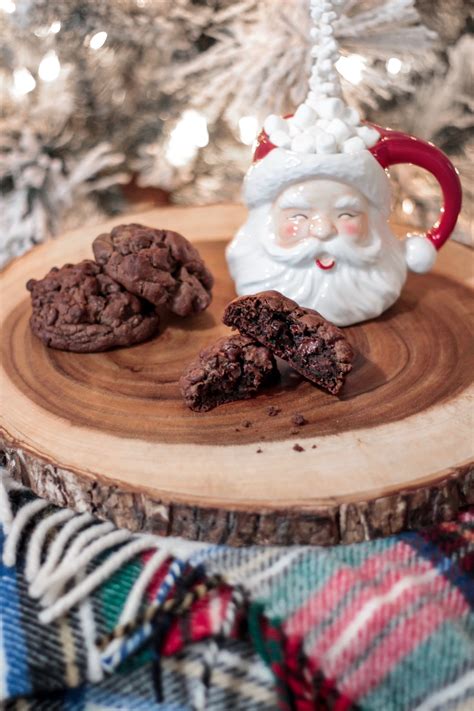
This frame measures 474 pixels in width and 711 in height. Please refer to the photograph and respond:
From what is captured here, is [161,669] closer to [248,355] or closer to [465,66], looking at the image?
[248,355]

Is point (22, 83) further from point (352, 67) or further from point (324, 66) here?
point (324, 66)

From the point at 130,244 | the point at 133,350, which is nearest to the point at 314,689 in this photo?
the point at 133,350

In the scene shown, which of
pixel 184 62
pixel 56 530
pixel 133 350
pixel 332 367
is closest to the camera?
pixel 56 530

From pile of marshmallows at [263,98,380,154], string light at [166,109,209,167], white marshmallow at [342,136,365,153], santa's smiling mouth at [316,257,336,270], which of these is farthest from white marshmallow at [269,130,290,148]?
string light at [166,109,209,167]

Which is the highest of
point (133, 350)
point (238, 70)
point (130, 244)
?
point (238, 70)

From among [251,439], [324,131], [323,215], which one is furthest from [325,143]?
[251,439]

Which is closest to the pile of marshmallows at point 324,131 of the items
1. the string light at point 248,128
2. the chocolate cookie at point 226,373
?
the chocolate cookie at point 226,373
